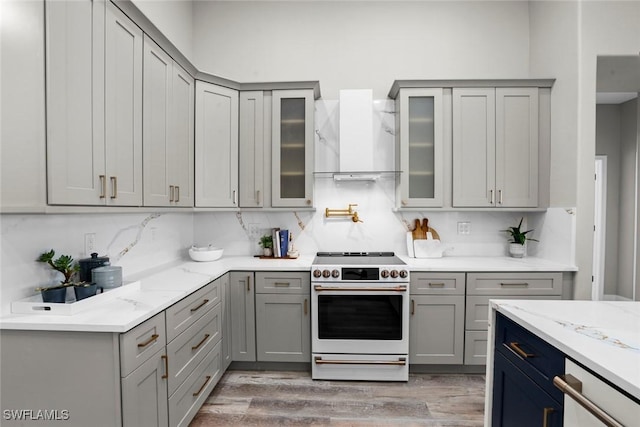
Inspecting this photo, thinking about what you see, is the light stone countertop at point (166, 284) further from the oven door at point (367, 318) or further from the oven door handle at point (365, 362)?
the oven door handle at point (365, 362)

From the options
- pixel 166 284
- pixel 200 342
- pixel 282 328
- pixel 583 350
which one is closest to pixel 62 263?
pixel 166 284

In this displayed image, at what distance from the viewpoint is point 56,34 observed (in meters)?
1.38

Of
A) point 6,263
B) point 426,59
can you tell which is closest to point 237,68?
point 426,59

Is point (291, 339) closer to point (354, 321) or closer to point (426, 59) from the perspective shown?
point (354, 321)

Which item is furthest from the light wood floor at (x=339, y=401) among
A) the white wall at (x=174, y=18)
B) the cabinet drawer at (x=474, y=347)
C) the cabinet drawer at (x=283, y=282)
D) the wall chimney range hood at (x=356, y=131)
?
the white wall at (x=174, y=18)

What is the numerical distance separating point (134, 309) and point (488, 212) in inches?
123

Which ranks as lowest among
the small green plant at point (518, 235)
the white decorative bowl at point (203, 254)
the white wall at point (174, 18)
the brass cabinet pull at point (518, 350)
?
the brass cabinet pull at point (518, 350)

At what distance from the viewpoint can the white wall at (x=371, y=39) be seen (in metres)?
3.33

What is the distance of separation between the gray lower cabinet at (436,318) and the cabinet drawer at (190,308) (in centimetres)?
156

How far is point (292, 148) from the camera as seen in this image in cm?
304

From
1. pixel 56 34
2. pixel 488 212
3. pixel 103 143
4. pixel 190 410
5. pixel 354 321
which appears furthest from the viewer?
pixel 488 212

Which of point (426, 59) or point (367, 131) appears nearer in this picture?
point (367, 131)

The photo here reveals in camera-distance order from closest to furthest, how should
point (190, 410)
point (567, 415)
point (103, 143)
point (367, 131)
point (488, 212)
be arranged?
point (567, 415), point (103, 143), point (190, 410), point (367, 131), point (488, 212)

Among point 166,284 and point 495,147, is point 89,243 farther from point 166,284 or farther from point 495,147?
point 495,147
